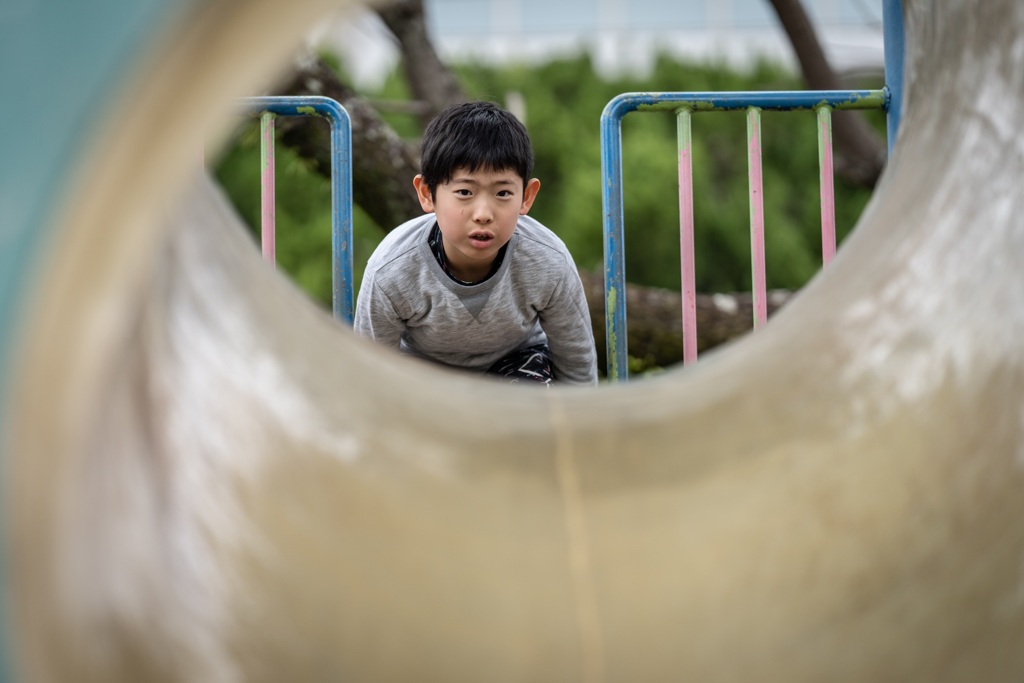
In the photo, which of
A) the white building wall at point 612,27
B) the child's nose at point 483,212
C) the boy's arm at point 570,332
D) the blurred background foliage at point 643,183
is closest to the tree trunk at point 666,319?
the boy's arm at point 570,332

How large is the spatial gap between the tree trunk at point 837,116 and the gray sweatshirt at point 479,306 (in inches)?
57.4

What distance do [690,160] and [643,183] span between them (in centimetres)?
465

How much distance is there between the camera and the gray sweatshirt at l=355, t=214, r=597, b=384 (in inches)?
88.1

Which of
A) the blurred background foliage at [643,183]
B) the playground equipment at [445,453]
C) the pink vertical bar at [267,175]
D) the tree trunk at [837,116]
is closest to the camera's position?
the playground equipment at [445,453]

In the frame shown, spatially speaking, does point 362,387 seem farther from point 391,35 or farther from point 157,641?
point 391,35

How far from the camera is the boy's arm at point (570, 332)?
2301 mm

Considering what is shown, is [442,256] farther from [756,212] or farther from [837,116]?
[837,116]

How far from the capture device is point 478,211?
2141mm

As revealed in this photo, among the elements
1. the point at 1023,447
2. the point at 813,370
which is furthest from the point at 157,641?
the point at 1023,447

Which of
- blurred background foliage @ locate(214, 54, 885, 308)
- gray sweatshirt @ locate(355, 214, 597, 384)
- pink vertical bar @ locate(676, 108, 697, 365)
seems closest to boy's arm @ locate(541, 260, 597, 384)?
gray sweatshirt @ locate(355, 214, 597, 384)

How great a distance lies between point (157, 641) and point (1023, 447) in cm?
89

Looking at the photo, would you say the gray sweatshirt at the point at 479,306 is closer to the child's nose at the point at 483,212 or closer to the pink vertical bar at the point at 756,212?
the child's nose at the point at 483,212

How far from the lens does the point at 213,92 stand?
2.54 feet

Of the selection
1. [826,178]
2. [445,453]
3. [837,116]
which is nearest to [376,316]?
[826,178]
